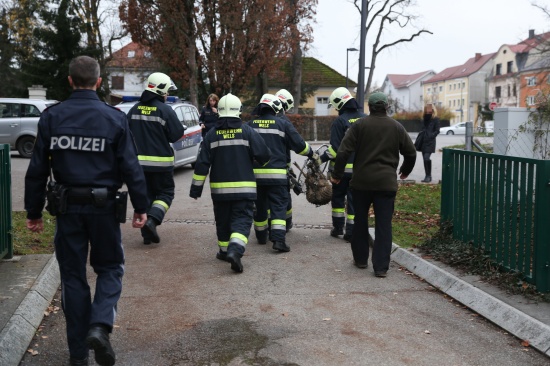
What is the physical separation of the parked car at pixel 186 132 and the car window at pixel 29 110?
5.83 m

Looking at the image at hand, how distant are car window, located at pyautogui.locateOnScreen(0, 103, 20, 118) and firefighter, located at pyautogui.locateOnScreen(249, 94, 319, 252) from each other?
15.5 m

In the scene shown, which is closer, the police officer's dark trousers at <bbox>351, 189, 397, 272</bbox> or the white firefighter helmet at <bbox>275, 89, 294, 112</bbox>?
the police officer's dark trousers at <bbox>351, 189, 397, 272</bbox>

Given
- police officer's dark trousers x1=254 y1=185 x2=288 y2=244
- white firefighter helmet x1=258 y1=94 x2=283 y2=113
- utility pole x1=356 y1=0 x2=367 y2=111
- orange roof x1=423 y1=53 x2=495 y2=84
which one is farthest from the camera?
orange roof x1=423 y1=53 x2=495 y2=84

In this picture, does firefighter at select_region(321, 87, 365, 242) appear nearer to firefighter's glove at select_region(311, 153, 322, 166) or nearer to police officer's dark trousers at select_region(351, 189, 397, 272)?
firefighter's glove at select_region(311, 153, 322, 166)

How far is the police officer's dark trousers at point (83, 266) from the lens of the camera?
177 inches

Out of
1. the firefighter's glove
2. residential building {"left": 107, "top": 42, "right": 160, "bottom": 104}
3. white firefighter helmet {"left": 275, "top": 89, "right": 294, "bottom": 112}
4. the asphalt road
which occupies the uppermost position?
residential building {"left": 107, "top": 42, "right": 160, "bottom": 104}

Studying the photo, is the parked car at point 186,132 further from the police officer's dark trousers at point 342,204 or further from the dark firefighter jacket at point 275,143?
the dark firefighter jacket at point 275,143

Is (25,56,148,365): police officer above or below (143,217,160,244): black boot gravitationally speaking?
above

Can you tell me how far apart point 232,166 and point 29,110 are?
16.4 m

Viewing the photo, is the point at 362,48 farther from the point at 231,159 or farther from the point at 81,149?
the point at 81,149

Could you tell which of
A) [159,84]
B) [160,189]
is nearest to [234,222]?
[160,189]

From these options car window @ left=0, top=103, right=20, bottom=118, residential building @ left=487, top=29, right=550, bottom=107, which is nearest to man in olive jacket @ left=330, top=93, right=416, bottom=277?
car window @ left=0, top=103, right=20, bottom=118

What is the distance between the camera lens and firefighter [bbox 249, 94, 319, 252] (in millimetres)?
8516

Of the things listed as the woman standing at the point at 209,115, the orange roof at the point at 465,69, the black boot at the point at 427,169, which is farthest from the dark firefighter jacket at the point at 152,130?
the orange roof at the point at 465,69
